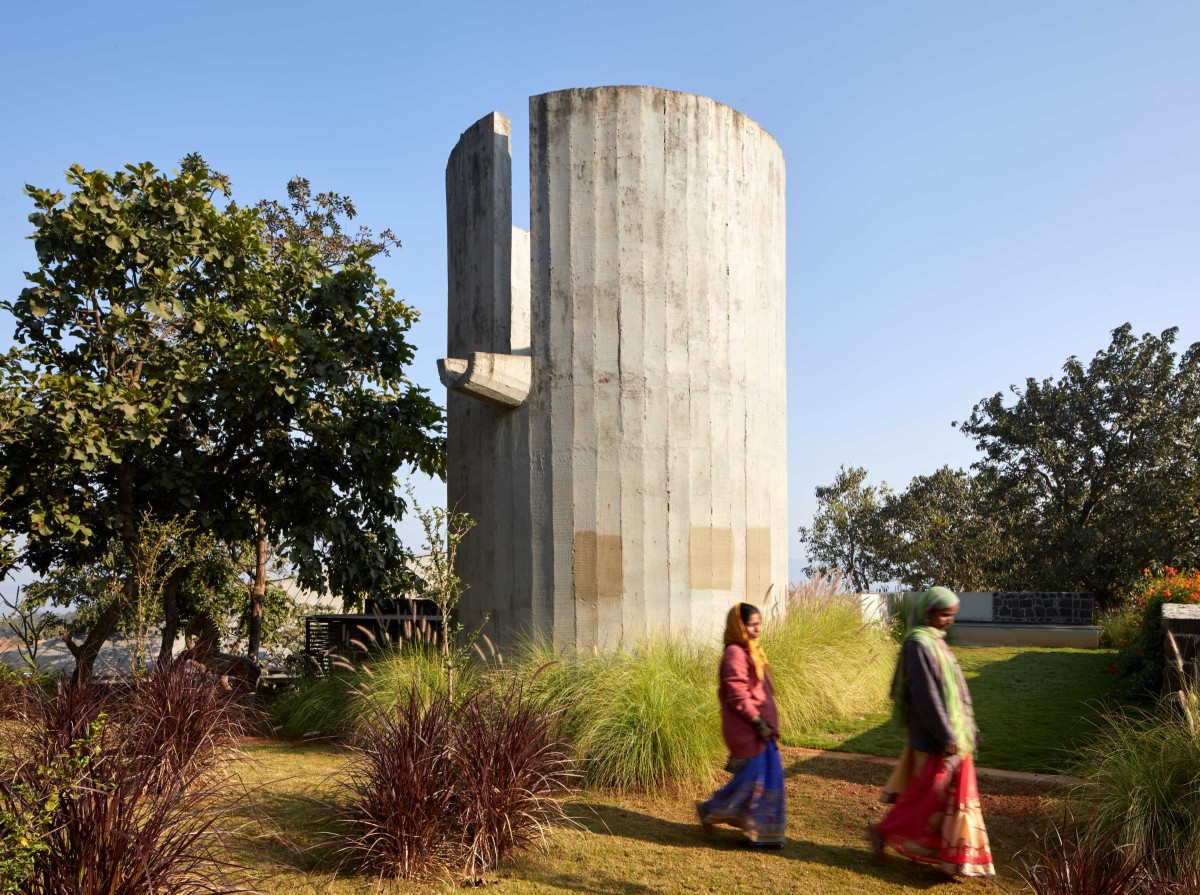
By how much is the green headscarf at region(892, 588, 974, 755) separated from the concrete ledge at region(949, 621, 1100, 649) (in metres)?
15.6

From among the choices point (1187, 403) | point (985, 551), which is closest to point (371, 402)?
point (1187, 403)

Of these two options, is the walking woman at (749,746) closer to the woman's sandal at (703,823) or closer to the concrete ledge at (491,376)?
the woman's sandal at (703,823)

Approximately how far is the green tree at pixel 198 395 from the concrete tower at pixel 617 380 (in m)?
2.97

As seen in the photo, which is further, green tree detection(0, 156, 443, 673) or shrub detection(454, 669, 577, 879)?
green tree detection(0, 156, 443, 673)

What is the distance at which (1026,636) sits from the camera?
20.4m

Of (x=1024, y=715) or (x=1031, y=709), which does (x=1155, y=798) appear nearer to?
(x=1024, y=715)

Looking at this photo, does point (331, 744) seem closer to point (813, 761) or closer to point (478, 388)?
point (478, 388)

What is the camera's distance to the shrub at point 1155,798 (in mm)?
5488

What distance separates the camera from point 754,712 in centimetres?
647

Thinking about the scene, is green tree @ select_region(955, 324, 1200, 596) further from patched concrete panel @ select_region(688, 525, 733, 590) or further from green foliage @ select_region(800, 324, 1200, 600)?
patched concrete panel @ select_region(688, 525, 733, 590)

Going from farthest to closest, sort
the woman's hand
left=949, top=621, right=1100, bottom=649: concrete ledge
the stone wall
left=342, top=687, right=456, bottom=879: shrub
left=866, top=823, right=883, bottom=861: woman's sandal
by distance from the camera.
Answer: the stone wall
left=949, top=621, right=1100, bottom=649: concrete ledge
the woman's hand
left=866, top=823, right=883, bottom=861: woman's sandal
left=342, top=687, right=456, bottom=879: shrub

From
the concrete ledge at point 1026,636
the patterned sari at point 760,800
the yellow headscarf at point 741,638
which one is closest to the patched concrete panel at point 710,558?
the yellow headscarf at point 741,638

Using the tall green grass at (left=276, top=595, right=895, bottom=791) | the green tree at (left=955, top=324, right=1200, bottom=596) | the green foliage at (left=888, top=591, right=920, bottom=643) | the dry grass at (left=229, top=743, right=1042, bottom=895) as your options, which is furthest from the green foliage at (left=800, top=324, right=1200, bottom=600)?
the dry grass at (left=229, top=743, right=1042, bottom=895)

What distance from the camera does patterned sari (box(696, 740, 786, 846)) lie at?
6465mm
